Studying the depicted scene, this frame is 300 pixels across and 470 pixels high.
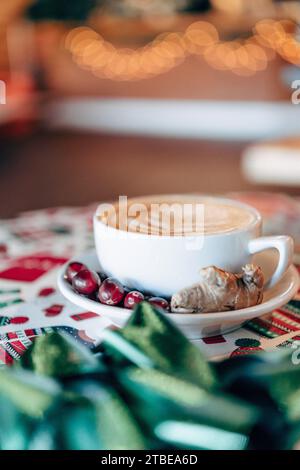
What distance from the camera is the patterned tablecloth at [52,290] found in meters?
0.49

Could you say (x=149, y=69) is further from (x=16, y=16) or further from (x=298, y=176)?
(x=298, y=176)

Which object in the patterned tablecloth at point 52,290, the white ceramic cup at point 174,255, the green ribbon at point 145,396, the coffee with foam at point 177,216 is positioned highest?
the coffee with foam at point 177,216

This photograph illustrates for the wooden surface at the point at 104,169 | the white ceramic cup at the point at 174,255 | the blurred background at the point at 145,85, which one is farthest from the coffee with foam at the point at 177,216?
the blurred background at the point at 145,85

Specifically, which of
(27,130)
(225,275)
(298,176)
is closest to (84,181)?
(298,176)

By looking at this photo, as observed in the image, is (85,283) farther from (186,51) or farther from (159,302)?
(186,51)

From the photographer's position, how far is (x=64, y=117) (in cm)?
529

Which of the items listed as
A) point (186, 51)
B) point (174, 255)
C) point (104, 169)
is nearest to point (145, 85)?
point (186, 51)

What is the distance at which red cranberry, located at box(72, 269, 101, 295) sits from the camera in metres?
0.52

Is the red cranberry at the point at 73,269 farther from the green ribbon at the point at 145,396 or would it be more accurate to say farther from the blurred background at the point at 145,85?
the blurred background at the point at 145,85

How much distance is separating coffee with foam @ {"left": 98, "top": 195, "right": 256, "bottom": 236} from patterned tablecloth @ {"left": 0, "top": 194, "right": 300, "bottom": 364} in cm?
9

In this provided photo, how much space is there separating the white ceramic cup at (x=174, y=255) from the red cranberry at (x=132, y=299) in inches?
1.0

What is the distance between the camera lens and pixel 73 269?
552mm

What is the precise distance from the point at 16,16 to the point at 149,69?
133 cm

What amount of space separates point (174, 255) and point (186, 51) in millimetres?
4612
